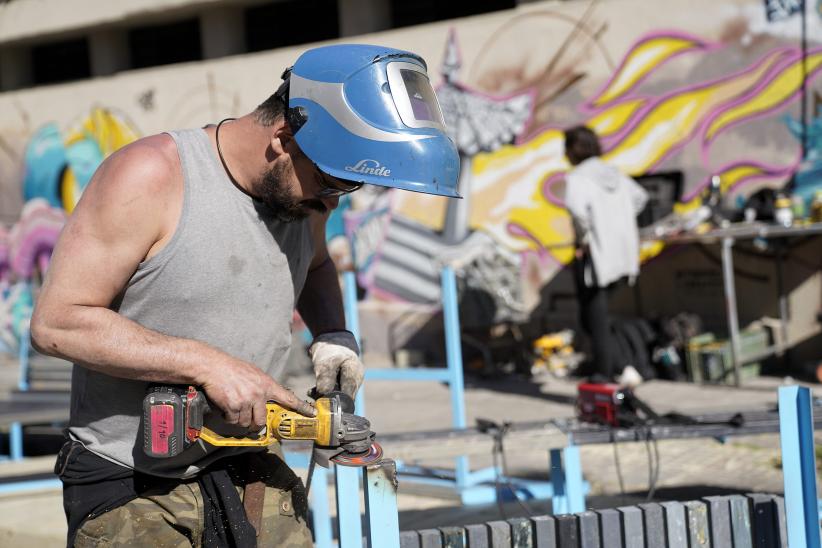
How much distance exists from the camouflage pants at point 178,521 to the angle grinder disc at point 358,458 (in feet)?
1.02

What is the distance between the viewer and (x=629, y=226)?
7.24m

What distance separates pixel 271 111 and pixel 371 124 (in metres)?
0.29

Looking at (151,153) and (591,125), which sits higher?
(591,125)

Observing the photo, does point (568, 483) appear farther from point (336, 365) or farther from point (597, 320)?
point (597, 320)

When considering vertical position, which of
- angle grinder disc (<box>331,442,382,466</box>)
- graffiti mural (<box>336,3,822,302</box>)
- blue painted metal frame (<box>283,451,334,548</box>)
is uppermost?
graffiti mural (<box>336,3,822,302</box>)

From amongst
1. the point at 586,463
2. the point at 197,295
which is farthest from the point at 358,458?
the point at 586,463

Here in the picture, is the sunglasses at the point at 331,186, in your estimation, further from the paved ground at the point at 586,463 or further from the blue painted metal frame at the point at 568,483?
the blue painted metal frame at the point at 568,483

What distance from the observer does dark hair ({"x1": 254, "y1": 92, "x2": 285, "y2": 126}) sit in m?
2.21

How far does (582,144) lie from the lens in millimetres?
7121

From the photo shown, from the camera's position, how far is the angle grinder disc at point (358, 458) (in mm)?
2154

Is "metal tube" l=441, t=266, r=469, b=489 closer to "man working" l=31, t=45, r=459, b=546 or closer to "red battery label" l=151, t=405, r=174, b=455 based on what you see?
"man working" l=31, t=45, r=459, b=546

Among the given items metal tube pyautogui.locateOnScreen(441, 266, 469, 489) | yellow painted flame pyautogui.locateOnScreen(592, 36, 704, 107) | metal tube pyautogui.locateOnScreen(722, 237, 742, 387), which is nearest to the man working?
metal tube pyautogui.locateOnScreen(441, 266, 469, 489)

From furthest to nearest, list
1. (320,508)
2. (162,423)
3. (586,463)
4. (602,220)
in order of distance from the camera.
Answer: (602,220), (586,463), (320,508), (162,423)

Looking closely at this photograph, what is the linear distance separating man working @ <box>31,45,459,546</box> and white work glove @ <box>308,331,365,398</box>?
135mm
